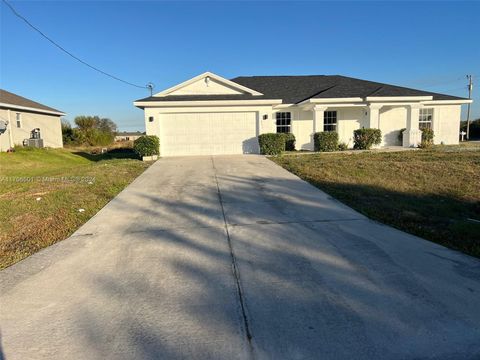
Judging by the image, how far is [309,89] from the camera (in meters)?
22.3

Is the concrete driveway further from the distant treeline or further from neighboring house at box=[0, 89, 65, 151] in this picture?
the distant treeline

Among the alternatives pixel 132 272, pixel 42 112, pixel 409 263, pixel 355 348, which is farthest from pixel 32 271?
pixel 42 112

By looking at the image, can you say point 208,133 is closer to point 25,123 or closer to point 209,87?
point 209,87

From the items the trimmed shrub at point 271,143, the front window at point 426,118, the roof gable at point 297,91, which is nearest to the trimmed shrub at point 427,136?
the front window at point 426,118

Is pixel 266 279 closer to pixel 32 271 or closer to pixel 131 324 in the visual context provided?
pixel 131 324

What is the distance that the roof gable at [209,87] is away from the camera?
18.4m

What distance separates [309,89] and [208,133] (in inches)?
338

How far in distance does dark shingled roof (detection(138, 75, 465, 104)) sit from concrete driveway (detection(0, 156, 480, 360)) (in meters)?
12.6

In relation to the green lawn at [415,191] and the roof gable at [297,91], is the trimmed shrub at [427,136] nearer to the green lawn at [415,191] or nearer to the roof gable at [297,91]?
the roof gable at [297,91]

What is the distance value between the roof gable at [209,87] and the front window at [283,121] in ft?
8.12

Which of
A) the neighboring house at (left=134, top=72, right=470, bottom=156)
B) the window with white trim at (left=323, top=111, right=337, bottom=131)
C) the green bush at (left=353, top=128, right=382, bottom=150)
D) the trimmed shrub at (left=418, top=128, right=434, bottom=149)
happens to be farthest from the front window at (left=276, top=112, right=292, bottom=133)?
the trimmed shrub at (left=418, top=128, right=434, bottom=149)

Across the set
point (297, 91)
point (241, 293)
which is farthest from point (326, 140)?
point (241, 293)

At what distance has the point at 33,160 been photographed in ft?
62.3

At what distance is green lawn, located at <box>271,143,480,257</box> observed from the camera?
19.2ft
